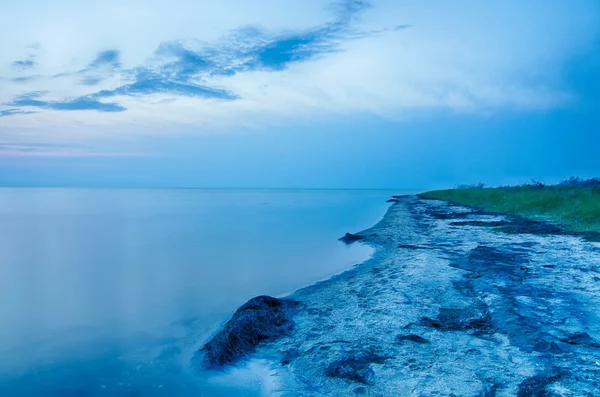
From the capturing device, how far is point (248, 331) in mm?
7090

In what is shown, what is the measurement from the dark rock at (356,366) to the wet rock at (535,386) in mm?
1756

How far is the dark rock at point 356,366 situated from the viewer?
17.5 feet

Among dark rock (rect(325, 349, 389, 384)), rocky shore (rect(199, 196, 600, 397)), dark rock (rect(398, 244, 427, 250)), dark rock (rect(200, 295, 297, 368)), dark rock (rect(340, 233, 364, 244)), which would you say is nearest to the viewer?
rocky shore (rect(199, 196, 600, 397))

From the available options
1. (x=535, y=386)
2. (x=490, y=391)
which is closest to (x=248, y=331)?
(x=490, y=391)

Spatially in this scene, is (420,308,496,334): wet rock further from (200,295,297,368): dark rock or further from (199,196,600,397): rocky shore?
(200,295,297,368): dark rock

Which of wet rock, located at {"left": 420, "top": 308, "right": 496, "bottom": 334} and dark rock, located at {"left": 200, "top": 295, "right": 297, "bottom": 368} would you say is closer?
dark rock, located at {"left": 200, "top": 295, "right": 297, "bottom": 368}

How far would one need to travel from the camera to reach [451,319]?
7.25 m

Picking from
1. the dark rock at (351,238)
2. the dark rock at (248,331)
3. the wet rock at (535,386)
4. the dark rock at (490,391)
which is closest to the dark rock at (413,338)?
the dark rock at (490,391)

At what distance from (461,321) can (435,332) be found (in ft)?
2.54

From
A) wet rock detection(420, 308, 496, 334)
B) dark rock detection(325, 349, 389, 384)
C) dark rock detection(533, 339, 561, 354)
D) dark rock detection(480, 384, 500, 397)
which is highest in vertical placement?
dark rock detection(533, 339, 561, 354)

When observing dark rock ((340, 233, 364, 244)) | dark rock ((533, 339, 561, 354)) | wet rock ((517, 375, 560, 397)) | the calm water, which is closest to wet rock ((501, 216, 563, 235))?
dark rock ((340, 233, 364, 244))

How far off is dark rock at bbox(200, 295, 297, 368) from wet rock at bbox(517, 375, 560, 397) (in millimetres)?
3898

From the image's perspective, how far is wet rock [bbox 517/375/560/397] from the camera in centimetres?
460

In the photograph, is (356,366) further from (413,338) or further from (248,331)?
(248,331)
